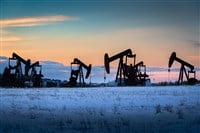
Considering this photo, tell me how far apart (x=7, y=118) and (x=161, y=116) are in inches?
195

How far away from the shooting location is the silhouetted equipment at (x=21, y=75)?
65562mm

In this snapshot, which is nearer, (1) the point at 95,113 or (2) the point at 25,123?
(2) the point at 25,123

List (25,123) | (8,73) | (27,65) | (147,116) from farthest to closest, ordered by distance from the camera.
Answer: (27,65) → (8,73) → (147,116) → (25,123)

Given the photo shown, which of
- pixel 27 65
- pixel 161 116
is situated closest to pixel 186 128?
pixel 161 116

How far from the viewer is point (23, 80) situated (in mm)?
67812

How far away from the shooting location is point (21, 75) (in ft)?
223

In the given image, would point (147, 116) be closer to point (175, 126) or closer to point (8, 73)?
point (175, 126)

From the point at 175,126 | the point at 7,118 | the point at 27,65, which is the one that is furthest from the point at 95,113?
the point at 27,65

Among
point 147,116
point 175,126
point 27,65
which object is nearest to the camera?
point 175,126

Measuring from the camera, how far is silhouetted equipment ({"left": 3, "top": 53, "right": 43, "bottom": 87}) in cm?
6556

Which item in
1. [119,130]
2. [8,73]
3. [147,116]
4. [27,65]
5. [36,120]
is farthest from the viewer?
[27,65]

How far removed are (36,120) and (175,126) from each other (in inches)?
169

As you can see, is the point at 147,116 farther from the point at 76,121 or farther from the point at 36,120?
the point at 36,120

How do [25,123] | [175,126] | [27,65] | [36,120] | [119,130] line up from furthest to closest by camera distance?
1. [27,65]
2. [36,120]
3. [25,123]
4. [175,126]
5. [119,130]
